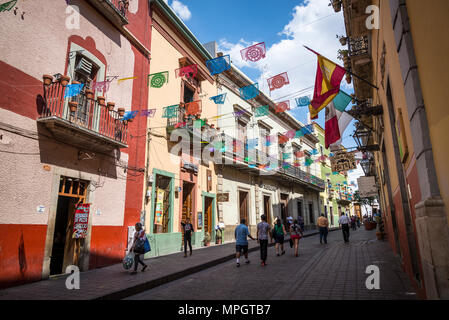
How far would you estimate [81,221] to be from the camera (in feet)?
26.5

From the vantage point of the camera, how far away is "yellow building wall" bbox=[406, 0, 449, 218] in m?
2.47

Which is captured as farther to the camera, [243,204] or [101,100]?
[243,204]

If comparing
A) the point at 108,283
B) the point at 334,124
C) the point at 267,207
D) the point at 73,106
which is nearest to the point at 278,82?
the point at 334,124

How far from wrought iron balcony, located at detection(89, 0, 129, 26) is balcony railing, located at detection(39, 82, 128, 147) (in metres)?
3.33

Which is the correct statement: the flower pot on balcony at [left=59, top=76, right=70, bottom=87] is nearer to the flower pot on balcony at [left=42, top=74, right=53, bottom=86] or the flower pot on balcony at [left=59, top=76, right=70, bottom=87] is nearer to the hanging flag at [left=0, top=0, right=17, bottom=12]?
the flower pot on balcony at [left=42, top=74, right=53, bottom=86]

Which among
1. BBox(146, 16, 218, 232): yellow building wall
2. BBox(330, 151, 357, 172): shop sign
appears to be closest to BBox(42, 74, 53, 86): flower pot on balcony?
BBox(146, 16, 218, 232): yellow building wall

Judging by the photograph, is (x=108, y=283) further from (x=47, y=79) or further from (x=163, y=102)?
(x=163, y=102)

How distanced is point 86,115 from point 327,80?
7.01 metres

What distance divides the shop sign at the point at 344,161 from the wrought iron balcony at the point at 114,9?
1107 cm

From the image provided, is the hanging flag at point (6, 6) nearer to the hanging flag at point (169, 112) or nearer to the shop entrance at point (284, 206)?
the hanging flag at point (169, 112)

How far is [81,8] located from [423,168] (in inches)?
410

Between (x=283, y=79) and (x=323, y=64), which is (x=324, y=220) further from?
(x=323, y=64)

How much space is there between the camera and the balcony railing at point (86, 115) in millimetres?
7578
